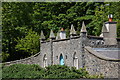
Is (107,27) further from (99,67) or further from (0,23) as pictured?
(0,23)

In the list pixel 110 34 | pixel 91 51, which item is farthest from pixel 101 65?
pixel 110 34

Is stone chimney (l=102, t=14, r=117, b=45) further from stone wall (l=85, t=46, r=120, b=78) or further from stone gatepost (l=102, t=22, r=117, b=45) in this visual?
stone wall (l=85, t=46, r=120, b=78)

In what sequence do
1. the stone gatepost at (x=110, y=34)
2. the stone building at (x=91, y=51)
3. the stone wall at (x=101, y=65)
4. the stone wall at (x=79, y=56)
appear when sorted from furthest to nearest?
1. the stone gatepost at (x=110, y=34)
2. the stone building at (x=91, y=51)
3. the stone wall at (x=79, y=56)
4. the stone wall at (x=101, y=65)

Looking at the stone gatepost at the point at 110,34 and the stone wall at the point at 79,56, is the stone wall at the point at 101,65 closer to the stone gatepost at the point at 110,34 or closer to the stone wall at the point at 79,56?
the stone wall at the point at 79,56

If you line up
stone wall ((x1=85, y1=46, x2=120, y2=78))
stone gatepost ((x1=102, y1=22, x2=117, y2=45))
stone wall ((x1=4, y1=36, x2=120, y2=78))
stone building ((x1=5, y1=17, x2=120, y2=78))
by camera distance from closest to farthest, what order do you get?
stone wall ((x1=85, y1=46, x2=120, y2=78)), stone wall ((x1=4, y1=36, x2=120, y2=78)), stone building ((x1=5, y1=17, x2=120, y2=78)), stone gatepost ((x1=102, y1=22, x2=117, y2=45))

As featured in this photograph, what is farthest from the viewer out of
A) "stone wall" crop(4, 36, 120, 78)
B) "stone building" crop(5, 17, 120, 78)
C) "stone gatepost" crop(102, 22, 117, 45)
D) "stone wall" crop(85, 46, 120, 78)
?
"stone gatepost" crop(102, 22, 117, 45)

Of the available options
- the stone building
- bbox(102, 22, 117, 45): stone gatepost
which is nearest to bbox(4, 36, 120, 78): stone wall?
the stone building

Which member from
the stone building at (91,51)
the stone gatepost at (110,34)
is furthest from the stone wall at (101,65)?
the stone gatepost at (110,34)

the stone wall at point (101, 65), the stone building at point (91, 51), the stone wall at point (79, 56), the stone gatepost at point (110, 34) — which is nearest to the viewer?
the stone wall at point (101, 65)

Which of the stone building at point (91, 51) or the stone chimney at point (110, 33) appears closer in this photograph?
the stone building at point (91, 51)

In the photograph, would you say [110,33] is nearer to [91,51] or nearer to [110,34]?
[110,34]

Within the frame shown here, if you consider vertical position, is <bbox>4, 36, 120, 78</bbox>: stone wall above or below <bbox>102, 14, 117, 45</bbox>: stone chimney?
below

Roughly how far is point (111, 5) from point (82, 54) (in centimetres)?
1727

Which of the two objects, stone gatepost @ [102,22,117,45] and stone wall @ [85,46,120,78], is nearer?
stone wall @ [85,46,120,78]
